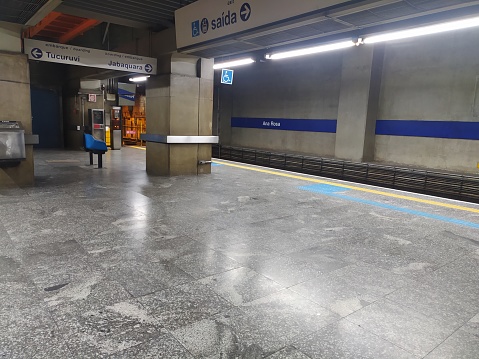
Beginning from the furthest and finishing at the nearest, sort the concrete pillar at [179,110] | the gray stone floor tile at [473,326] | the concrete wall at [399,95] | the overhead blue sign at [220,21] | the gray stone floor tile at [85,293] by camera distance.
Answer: the concrete wall at [399,95] → the concrete pillar at [179,110] → the overhead blue sign at [220,21] → the gray stone floor tile at [85,293] → the gray stone floor tile at [473,326]

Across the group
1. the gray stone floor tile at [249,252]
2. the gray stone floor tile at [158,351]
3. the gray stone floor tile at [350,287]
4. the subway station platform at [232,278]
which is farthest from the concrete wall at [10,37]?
the gray stone floor tile at [350,287]

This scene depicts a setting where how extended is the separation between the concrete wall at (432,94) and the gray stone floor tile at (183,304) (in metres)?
9.59

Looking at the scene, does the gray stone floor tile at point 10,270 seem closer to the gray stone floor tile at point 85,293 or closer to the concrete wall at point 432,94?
the gray stone floor tile at point 85,293

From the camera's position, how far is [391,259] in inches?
133

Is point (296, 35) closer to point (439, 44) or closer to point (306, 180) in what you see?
point (306, 180)

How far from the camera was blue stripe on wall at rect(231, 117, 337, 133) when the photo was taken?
13289 millimetres

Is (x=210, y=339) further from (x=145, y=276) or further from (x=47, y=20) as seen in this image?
(x=47, y=20)

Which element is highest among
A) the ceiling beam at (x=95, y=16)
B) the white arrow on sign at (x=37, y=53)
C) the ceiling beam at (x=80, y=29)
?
the ceiling beam at (x=80, y=29)

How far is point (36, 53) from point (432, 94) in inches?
400

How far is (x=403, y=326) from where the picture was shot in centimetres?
224

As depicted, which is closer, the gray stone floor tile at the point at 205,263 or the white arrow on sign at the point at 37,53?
the gray stone floor tile at the point at 205,263

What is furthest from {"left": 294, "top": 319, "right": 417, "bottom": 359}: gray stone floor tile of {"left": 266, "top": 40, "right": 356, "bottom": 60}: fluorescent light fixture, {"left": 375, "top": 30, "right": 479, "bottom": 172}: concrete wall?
{"left": 375, "top": 30, "right": 479, "bottom": 172}: concrete wall

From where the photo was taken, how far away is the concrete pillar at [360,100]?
1121 centimetres

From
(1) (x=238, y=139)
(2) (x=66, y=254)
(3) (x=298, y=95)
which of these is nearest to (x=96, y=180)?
(2) (x=66, y=254)
